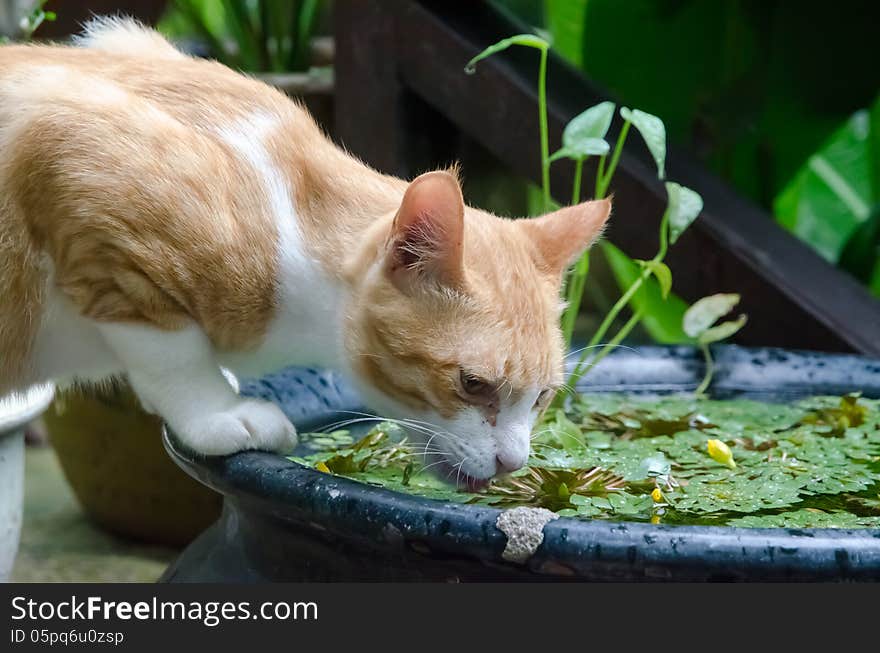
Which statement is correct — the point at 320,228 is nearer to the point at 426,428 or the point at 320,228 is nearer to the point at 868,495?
the point at 426,428

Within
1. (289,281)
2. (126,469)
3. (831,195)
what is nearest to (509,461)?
(289,281)

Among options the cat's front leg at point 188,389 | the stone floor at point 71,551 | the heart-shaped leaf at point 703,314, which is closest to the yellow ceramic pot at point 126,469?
the stone floor at point 71,551

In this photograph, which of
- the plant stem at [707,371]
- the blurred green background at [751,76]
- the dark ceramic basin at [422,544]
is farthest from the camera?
the blurred green background at [751,76]

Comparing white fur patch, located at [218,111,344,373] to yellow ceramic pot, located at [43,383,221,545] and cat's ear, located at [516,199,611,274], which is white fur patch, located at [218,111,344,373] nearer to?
cat's ear, located at [516,199,611,274]

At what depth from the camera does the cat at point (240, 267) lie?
1349 millimetres

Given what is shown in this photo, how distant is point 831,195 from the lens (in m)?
3.17

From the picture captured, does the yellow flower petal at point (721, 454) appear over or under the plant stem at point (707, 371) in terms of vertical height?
under

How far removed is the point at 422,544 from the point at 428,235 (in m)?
0.38

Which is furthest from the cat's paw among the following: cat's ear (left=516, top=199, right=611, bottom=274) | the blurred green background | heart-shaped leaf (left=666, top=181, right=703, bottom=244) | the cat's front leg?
the blurred green background

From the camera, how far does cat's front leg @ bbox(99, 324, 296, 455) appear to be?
139cm

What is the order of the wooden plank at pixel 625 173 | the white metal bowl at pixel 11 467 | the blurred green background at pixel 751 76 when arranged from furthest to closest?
the blurred green background at pixel 751 76 → the wooden plank at pixel 625 173 → the white metal bowl at pixel 11 467

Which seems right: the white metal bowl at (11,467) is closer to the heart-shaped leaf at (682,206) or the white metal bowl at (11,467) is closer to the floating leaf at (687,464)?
the floating leaf at (687,464)

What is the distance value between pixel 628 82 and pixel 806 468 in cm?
163

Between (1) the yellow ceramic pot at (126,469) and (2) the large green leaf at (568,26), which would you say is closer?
(1) the yellow ceramic pot at (126,469)
